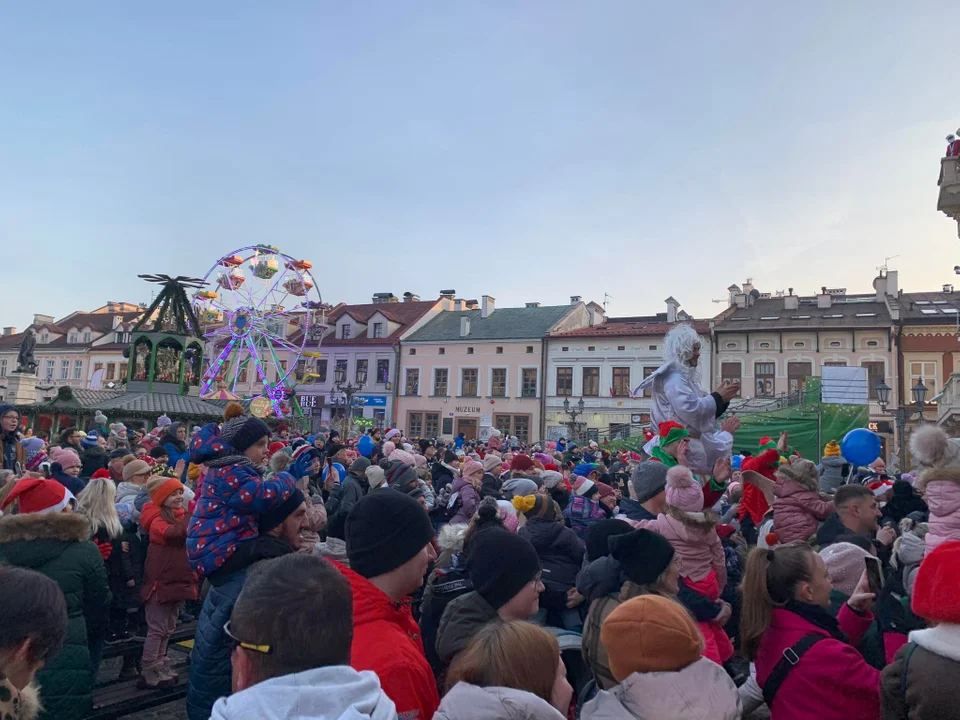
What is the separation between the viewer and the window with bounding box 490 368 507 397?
132ft

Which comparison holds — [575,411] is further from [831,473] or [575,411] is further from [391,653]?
[391,653]

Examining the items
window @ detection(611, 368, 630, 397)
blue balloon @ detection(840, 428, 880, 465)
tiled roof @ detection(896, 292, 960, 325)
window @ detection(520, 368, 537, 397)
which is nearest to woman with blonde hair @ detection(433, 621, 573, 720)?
blue balloon @ detection(840, 428, 880, 465)

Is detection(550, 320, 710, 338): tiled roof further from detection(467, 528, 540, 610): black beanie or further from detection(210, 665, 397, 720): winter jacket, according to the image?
detection(210, 665, 397, 720): winter jacket

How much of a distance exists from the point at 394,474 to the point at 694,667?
4.89m

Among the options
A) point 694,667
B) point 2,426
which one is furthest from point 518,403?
point 694,667

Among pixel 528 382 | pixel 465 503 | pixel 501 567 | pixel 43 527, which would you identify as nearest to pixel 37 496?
pixel 43 527

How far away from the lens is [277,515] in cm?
339

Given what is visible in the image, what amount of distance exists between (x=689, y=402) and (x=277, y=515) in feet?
8.65

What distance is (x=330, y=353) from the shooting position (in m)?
45.7

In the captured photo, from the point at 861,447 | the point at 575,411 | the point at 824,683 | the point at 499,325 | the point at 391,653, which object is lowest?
the point at 824,683

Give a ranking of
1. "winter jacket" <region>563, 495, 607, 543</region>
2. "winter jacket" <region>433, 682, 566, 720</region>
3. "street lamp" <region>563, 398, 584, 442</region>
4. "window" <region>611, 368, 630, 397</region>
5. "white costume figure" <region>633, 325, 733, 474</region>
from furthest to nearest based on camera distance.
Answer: "window" <region>611, 368, 630, 397</region>
"street lamp" <region>563, 398, 584, 442</region>
"winter jacket" <region>563, 495, 607, 543</region>
"white costume figure" <region>633, 325, 733, 474</region>
"winter jacket" <region>433, 682, 566, 720</region>

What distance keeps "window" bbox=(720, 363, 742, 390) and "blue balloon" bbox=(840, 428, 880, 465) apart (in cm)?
2937

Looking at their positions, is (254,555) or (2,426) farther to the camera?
(2,426)

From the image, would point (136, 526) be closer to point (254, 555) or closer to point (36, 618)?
point (254, 555)
